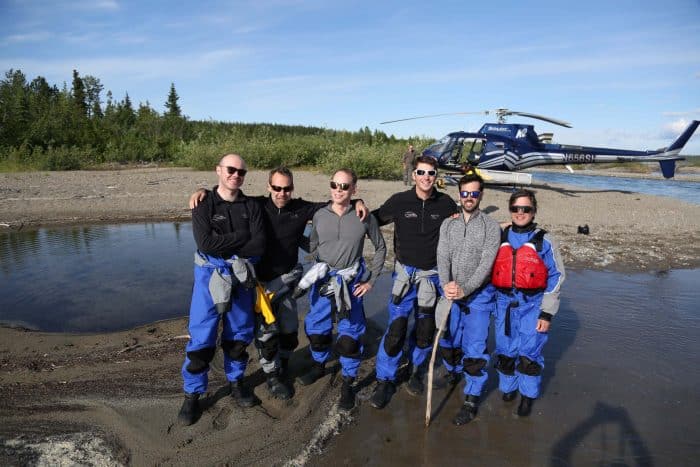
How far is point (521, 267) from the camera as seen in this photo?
12.4ft

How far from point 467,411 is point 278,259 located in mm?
2226

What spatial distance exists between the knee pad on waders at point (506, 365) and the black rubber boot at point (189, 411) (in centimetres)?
274

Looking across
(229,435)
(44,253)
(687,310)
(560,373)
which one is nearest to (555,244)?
(560,373)

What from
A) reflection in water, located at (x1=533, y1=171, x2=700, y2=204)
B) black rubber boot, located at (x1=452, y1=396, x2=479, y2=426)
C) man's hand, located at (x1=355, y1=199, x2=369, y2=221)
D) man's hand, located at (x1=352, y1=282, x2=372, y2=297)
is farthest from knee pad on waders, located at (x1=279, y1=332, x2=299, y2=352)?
reflection in water, located at (x1=533, y1=171, x2=700, y2=204)

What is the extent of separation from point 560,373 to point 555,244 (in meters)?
1.83

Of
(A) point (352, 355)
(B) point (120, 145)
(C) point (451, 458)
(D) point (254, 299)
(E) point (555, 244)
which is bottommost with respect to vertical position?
(C) point (451, 458)

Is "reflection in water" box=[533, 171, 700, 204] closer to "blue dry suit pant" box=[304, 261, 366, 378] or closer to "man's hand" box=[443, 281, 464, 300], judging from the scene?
"man's hand" box=[443, 281, 464, 300]

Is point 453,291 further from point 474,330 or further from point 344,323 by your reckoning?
point 344,323

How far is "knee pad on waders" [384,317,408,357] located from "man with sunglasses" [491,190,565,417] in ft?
2.83

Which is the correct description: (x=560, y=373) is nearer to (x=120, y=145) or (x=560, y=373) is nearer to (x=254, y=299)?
(x=254, y=299)

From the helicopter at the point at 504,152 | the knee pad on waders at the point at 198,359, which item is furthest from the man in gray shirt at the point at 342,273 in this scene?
the helicopter at the point at 504,152

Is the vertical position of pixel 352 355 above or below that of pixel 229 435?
above

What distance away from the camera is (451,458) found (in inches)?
137

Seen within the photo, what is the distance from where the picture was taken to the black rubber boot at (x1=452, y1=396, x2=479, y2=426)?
154 inches
